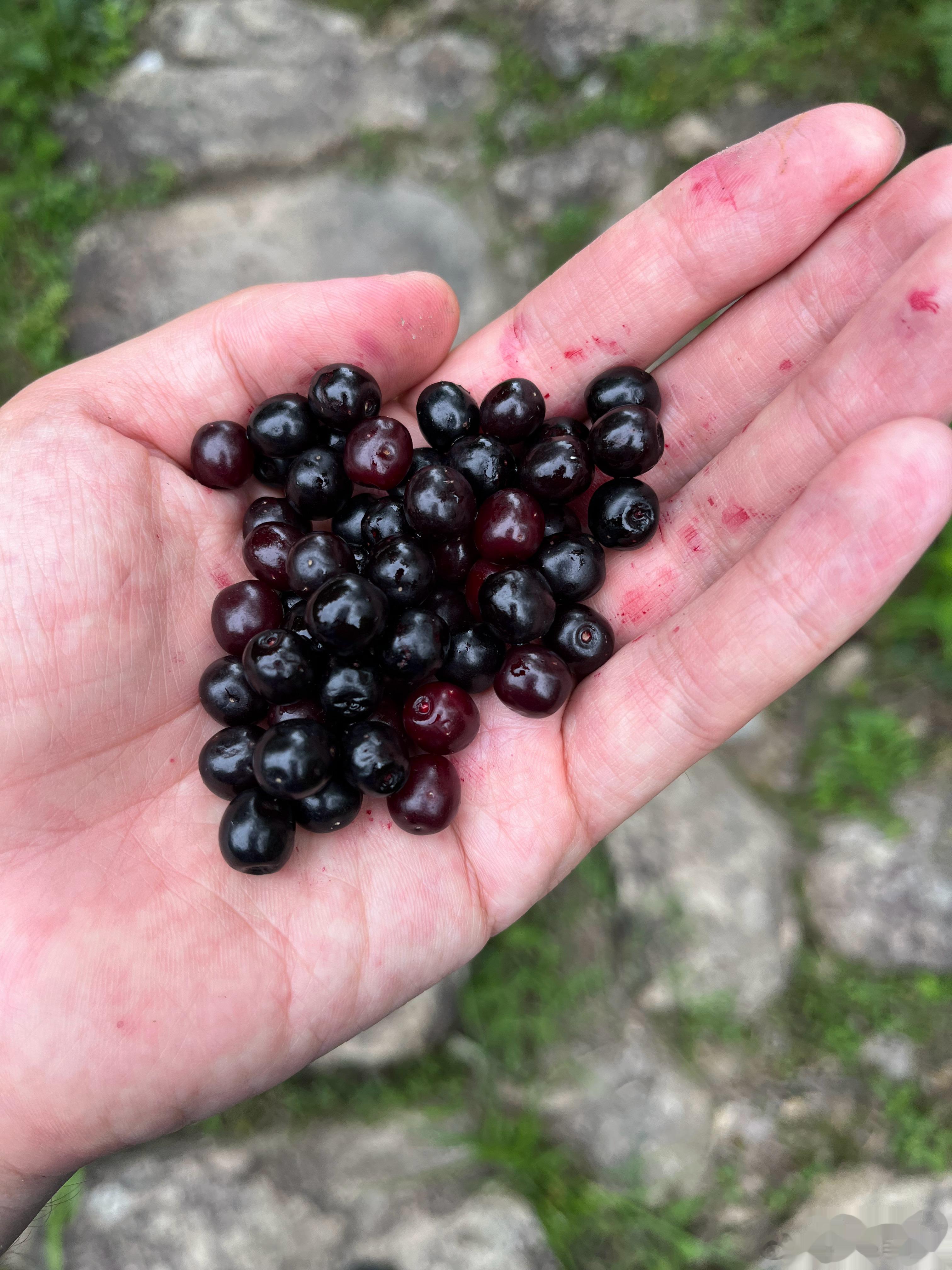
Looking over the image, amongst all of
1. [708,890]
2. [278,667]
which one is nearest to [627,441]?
[278,667]

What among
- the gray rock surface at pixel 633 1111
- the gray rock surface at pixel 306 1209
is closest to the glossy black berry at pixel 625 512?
the gray rock surface at pixel 633 1111

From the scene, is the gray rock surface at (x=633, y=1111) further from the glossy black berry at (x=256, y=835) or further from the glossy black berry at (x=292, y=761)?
the glossy black berry at (x=292, y=761)

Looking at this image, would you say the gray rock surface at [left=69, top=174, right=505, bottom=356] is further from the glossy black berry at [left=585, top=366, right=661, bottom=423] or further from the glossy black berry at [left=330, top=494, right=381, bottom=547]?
the glossy black berry at [left=330, top=494, right=381, bottom=547]

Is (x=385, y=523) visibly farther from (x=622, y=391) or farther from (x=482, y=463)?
(x=622, y=391)

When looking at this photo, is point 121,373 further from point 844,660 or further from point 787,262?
point 844,660

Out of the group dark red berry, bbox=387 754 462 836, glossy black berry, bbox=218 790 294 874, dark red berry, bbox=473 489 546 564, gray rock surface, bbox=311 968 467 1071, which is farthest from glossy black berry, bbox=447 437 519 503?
gray rock surface, bbox=311 968 467 1071

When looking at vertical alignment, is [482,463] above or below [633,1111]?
above
